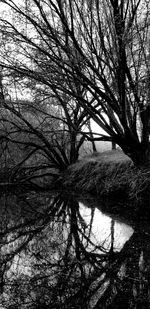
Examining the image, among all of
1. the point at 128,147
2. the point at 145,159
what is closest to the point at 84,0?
the point at 128,147

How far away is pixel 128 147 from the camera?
22.5 ft

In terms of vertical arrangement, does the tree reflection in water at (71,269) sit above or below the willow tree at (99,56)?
below

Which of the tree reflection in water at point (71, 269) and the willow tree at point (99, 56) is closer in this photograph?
the tree reflection in water at point (71, 269)

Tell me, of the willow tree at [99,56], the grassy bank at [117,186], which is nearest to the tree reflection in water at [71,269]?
the grassy bank at [117,186]

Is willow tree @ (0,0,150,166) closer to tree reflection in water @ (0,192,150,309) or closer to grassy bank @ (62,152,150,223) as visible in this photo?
grassy bank @ (62,152,150,223)

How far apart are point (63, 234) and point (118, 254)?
1.24 meters

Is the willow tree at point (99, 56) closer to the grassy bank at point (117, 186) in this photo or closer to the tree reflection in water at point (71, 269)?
the grassy bank at point (117, 186)

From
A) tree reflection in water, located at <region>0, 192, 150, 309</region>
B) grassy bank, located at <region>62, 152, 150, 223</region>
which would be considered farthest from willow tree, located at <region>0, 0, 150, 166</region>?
tree reflection in water, located at <region>0, 192, 150, 309</region>

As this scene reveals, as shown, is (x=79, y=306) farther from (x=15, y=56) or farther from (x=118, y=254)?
(x=15, y=56)

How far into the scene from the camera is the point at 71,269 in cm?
270

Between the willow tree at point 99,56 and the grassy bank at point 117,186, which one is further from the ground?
the willow tree at point 99,56

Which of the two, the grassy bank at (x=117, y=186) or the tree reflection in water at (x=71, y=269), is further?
the grassy bank at (x=117, y=186)

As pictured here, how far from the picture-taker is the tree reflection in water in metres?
2.12

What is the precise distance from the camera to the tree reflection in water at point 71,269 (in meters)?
2.12
